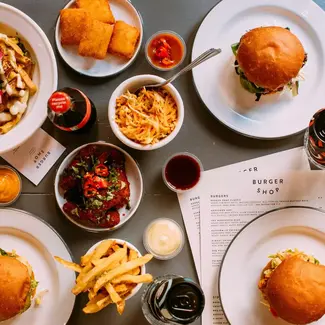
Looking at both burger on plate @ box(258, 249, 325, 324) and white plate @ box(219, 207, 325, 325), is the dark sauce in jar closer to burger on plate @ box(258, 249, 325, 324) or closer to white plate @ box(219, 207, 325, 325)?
white plate @ box(219, 207, 325, 325)

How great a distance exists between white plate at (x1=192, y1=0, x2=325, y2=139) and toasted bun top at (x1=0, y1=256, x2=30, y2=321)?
713mm

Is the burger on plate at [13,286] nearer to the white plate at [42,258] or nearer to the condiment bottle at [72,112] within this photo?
the white plate at [42,258]

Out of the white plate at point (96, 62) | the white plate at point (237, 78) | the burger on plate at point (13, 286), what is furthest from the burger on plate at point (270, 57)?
the burger on plate at point (13, 286)

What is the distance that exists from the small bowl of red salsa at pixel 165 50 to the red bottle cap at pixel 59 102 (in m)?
0.33

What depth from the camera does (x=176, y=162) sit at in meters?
1.60

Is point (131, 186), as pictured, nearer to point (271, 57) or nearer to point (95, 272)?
point (95, 272)

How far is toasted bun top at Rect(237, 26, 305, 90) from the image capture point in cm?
144

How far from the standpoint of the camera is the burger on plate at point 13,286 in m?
1.40

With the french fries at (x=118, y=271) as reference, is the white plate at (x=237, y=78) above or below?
above

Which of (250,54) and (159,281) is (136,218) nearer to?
(159,281)

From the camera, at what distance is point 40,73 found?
156 cm

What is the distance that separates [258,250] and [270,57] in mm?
565

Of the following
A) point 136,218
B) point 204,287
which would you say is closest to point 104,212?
point 136,218

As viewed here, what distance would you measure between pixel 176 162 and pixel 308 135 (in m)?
0.40
